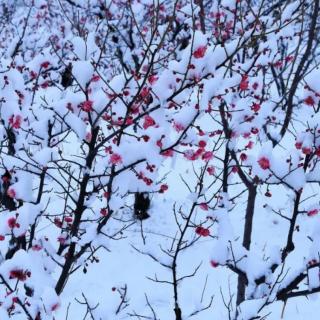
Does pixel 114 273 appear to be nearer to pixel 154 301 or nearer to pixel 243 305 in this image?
pixel 154 301

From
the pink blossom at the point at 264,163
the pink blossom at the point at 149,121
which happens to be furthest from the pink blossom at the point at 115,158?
the pink blossom at the point at 264,163

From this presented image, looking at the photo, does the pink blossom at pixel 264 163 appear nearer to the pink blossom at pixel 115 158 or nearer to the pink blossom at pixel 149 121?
the pink blossom at pixel 149 121

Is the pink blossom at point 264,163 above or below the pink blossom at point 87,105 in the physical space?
below

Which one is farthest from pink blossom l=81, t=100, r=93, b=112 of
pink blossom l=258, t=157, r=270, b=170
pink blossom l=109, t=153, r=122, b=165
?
pink blossom l=258, t=157, r=270, b=170

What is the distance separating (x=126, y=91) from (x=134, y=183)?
0.64 meters

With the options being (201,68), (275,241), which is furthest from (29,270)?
(275,241)

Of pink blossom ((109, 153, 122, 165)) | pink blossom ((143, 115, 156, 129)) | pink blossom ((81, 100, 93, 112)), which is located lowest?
pink blossom ((109, 153, 122, 165))

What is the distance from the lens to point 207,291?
6035 millimetres

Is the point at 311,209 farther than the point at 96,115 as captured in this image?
Yes

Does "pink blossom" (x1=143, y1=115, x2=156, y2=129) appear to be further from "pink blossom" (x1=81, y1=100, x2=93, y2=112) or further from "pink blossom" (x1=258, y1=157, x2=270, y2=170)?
"pink blossom" (x1=258, y1=157, x2=270, y2=170)

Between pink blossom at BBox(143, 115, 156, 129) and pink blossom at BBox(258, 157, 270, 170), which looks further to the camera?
pink blossom at BBox(258, 157, 270, 170)

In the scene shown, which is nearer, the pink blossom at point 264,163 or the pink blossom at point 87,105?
the pink blossom at point 87,105

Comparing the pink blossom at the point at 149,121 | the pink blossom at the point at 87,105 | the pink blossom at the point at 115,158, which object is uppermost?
the pink blossom at the point at 87,105

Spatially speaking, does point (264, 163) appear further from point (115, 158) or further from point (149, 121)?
point (115, 158)
